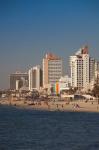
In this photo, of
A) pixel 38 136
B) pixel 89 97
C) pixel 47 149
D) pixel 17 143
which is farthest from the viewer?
pixel 89 97

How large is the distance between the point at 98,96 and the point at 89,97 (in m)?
24.9

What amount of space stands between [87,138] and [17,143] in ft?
19.3

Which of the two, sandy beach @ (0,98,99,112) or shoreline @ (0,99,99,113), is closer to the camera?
shoreline @ (0,99,99,113)

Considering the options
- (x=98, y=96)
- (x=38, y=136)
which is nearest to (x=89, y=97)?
(x=98, y=96)

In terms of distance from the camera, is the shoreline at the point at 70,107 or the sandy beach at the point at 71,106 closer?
the shoreline at the point at 70,107

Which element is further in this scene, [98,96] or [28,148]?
[98,96]

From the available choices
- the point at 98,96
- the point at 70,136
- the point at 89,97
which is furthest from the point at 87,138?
the point at 89,97

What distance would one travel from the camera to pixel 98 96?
132m

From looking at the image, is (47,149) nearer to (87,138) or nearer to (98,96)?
(87,138)

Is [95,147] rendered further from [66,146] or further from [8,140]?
[8,140]

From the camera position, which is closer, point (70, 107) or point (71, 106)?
point (70, 107)

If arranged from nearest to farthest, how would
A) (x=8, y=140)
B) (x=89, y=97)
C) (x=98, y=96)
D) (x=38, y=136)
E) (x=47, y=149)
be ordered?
(x=47, y=149) → (x=8, y=140) → (x=38, y=136) → (x=98, y=96) → (x=89, y=97)

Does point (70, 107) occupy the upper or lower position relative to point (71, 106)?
lower

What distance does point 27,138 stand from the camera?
39469 mm
